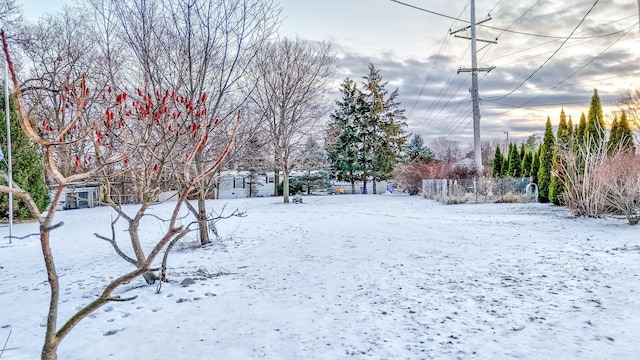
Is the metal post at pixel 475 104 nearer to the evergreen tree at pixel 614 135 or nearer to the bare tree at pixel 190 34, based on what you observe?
the evergreen tree at pixel 614 135

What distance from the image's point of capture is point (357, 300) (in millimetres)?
3721

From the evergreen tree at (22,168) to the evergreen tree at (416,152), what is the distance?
21.0m

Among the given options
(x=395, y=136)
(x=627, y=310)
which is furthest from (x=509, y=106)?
(x=627, y=310)

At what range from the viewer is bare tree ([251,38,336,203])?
1461 centimetres

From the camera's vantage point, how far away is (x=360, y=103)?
2581 centimetres

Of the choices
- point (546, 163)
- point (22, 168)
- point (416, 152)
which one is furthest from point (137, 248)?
point (416, 152)

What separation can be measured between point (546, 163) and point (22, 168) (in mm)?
18617

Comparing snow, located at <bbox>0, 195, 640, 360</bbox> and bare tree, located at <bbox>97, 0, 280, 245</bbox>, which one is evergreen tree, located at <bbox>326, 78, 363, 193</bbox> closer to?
snow, located at <bbox>0, 195, 640, 360</bbox>

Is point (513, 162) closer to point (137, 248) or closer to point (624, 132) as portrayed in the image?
point (624, 132)

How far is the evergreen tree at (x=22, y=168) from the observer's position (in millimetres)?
11141

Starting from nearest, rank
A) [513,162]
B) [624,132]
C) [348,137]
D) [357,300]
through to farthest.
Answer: [357,300] → [624,132] → [513,162] → [348,137]

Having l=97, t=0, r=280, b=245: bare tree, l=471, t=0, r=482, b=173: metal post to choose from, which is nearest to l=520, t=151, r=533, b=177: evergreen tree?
l=471, t=0, r=482, b=173: metal post

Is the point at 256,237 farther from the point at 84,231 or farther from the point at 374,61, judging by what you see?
the point at 374,61

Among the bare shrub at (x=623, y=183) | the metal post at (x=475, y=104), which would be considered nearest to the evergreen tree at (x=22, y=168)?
the bare shrub at (x=623, y=183)
